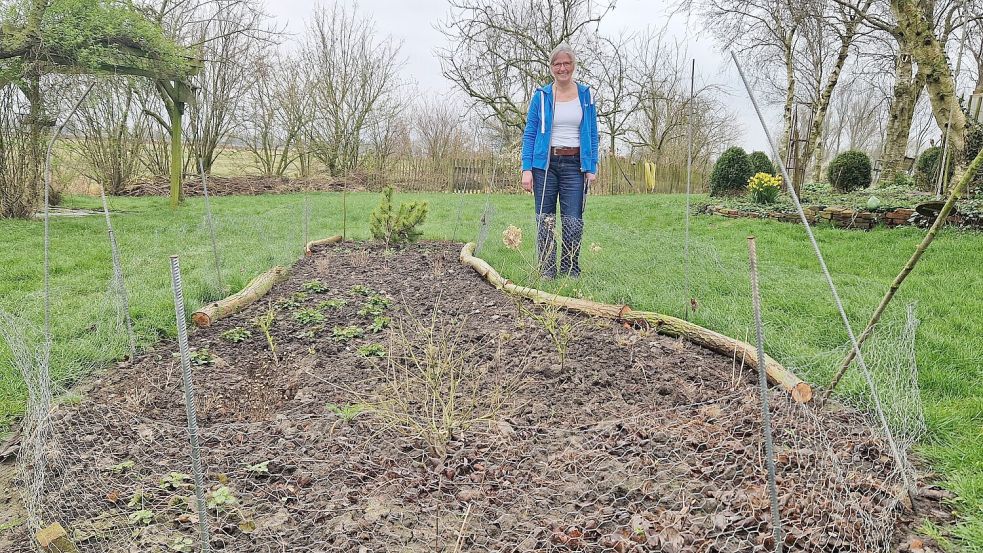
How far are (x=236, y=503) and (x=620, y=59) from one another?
556 inches

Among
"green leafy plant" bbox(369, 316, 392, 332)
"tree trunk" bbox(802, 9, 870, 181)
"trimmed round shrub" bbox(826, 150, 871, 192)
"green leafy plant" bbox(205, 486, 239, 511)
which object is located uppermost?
"tree trunk" bbox(802, 9, 870, 181)

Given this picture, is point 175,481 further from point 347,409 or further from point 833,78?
point 833,78

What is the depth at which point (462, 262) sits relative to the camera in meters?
5.01

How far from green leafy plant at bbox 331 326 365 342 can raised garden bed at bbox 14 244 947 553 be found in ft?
0.78

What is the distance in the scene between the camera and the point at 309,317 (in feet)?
10.6

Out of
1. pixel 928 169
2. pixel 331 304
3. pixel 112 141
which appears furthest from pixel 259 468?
pixel 112 141

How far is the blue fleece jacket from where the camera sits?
12.3 feet

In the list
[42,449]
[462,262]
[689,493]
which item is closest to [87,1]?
[462,262]

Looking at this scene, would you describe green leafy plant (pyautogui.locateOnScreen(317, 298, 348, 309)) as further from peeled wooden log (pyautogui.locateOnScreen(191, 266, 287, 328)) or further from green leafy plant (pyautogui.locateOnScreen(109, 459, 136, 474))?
green leafy plant (pyautogui.locateOnScreen(109, 459, 136, 474))

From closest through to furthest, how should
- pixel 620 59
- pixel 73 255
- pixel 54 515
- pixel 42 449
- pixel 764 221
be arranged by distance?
1. pixel 54 515
2. pixel 42 449
3. pixel 73 255
4. pixel 764 221
5. pixel 620 59

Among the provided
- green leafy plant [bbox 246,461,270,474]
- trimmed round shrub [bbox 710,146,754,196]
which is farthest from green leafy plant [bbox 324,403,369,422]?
trimmed round shrub [bbox 710,146,754,196]

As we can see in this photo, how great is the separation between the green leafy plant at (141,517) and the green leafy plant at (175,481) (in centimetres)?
14

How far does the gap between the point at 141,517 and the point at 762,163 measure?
1085 centimetres

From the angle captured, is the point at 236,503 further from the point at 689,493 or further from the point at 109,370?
the point at 109,370
